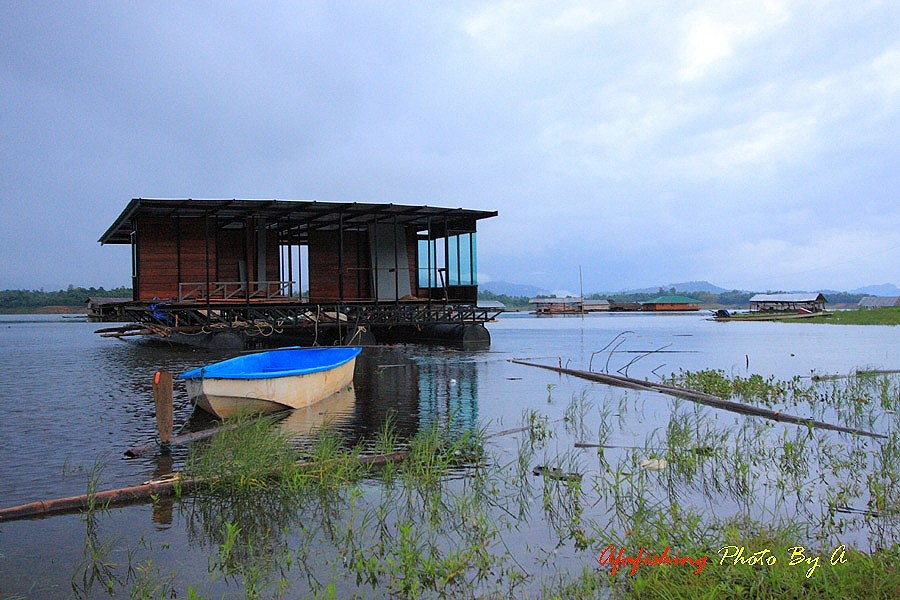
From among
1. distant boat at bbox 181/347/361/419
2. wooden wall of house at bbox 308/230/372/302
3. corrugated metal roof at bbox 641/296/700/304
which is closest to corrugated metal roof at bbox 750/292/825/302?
corrugated metal roof at bbox 641/296/700/304

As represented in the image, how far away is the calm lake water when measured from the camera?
6145 millimetres

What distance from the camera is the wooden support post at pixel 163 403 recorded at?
8953mm

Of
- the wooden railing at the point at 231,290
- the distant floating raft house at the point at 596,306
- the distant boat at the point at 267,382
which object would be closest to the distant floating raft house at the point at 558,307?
the distant floating raft house at the point at 596,306

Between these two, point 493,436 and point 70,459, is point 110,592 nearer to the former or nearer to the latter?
point 70,459

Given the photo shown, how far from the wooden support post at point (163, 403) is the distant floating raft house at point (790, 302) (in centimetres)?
7918

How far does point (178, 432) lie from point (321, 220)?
57.7ft

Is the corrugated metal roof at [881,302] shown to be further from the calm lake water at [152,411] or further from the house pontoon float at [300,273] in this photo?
the house pontoon float at [300,273]

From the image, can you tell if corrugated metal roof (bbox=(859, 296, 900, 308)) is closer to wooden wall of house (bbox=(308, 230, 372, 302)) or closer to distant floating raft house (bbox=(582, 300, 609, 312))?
distant floating raft house (bbox=(582, 300, 609, 312))

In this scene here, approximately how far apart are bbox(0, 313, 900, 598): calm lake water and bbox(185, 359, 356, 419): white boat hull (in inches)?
18.3

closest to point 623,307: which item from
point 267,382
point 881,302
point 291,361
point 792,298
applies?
point 792,298

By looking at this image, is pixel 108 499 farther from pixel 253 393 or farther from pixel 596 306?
pixel 596 306

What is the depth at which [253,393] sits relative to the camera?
11.9 metres

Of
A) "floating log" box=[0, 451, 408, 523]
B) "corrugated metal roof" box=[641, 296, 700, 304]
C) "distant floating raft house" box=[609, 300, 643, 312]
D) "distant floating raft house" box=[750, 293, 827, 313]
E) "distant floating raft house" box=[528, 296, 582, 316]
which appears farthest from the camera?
"distant floating raft house" box=[609, 300, 643, 312]

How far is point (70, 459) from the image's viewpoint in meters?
9.44
